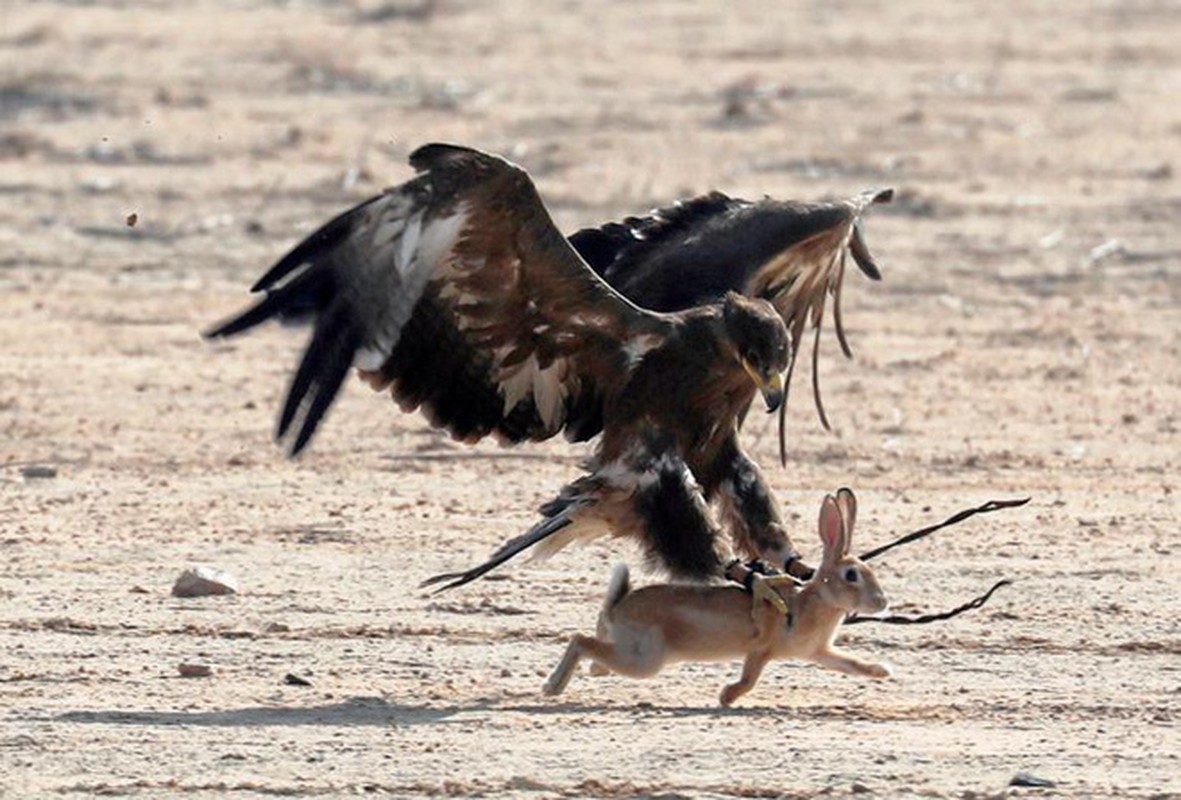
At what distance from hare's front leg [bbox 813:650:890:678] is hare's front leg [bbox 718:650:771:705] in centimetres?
20

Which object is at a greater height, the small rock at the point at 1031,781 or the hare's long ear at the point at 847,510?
the hare's long ear at the point at 847,510

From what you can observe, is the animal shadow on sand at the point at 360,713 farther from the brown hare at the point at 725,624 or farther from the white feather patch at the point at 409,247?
the white feather patch at the point at 409,247

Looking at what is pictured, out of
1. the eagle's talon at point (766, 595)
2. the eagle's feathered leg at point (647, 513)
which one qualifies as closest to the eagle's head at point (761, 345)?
the eagle's feathered leg at point (647, 513)

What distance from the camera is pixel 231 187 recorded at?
17750mm

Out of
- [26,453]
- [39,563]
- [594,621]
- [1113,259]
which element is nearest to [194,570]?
[39,563]

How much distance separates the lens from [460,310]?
26.8 feet

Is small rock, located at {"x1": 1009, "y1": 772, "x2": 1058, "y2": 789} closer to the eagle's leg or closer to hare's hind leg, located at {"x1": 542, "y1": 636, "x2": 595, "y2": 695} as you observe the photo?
hare's hind leg, located at {"x1": 542, "y1": 636, "x2": 595, "y2": 695}

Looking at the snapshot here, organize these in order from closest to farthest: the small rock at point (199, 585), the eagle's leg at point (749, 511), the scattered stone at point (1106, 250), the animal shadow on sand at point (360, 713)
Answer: the animal shadow on sand at point (360, 713)
the eagle's leg at point (749, 511)
the small rock at point (199, 585)
the scattered stone at point (1106, 250)

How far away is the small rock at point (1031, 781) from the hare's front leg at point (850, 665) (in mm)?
939

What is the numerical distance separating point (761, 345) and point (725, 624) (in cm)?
81

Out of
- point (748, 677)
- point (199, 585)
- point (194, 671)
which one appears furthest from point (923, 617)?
point (199, 585)

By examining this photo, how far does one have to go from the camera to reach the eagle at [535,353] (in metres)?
7.76

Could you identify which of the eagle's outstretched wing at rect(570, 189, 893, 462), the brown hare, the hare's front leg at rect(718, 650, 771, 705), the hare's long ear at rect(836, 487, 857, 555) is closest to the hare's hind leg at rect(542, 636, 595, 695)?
the brown hare

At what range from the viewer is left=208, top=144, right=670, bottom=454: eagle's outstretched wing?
7.73 meters
